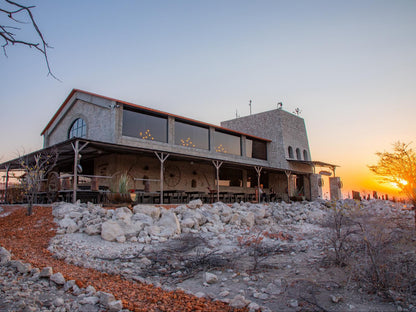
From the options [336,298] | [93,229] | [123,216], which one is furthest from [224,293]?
[123,216]

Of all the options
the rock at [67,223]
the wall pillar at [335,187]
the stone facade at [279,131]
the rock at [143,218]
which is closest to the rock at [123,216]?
the rock at [143,218]

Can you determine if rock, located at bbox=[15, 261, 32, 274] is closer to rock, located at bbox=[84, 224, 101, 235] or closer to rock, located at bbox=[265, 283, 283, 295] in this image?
rock, located at bbox=[84, 224, 101, 235]

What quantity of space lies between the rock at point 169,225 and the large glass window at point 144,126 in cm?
702

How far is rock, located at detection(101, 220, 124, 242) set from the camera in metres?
7.98

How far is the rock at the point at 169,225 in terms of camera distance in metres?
8.80

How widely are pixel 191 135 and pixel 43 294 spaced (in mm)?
14593

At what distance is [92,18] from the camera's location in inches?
209

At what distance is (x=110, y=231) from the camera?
317 inches

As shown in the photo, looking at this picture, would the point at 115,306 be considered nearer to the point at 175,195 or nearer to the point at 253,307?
the point at 253,307

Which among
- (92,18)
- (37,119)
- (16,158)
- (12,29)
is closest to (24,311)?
(12,29)

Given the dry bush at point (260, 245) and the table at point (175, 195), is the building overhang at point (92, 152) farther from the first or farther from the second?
the dry bush at point (260, 245)

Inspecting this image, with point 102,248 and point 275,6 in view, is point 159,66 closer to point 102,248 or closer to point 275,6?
point 275,6

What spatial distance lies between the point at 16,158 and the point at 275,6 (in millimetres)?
13657

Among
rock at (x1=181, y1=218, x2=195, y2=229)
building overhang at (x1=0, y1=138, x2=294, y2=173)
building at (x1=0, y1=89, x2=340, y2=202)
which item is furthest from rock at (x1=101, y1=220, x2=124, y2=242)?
building overhang at (x1=0, y1=138, x2=294, y2=173)
